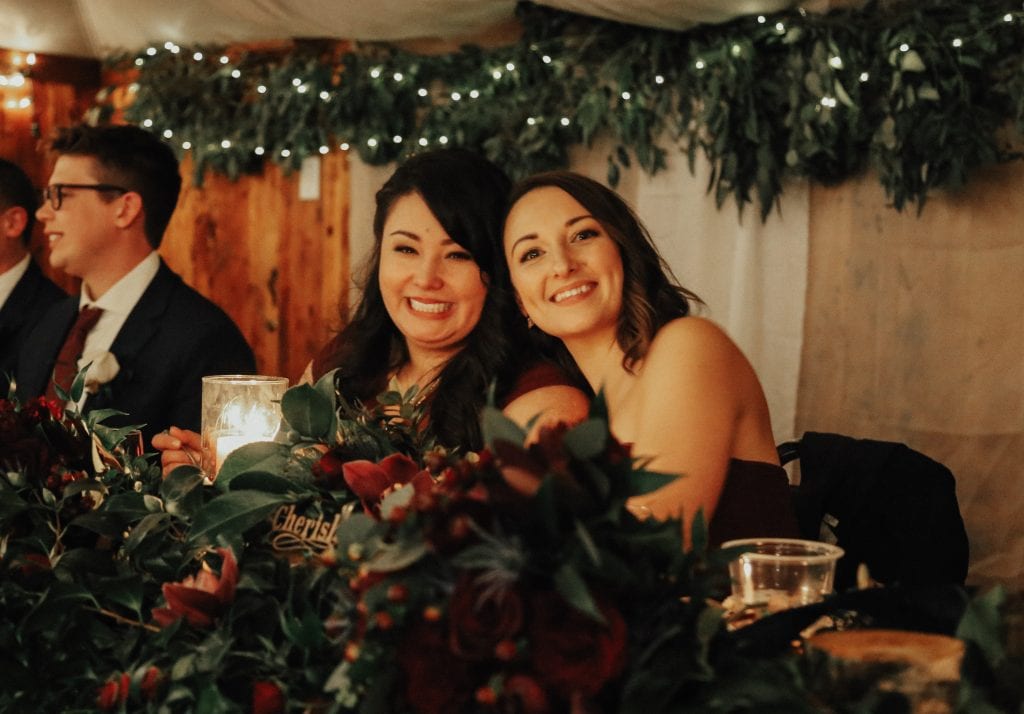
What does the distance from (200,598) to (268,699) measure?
118mm

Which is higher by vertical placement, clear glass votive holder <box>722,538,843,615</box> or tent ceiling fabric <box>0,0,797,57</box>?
tent ceiling fabric <box>0,0,797,57</box>

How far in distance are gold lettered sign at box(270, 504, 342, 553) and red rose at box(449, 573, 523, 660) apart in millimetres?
359

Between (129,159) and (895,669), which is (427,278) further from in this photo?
(129,159)

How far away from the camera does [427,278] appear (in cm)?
224

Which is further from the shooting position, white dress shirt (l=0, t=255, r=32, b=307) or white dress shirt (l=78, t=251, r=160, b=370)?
white dress shirt (l=0, t=255, r=32, b=307)

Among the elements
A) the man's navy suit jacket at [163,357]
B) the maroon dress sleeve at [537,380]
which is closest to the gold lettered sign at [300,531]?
the maroon dress sleeve at [537,380]

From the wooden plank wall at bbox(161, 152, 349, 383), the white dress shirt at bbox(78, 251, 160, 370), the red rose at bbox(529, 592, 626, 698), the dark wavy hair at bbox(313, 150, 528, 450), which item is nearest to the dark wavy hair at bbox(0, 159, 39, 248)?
the white dress shirt at bbox(78, 251, 160, 370)

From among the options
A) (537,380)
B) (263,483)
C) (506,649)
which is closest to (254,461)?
(263,483)

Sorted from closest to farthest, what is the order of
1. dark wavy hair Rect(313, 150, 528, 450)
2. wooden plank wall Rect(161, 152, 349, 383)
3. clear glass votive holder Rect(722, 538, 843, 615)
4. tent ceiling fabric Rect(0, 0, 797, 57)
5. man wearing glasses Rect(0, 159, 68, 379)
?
1. clear glass votive holder Rect(722, 538, 843, 615)
2. dark wavy hair Rect(313, 150, 528, 450)
3. tent ceiling fabric Rect(0, 0, 797, 57)
4. man wearing glasses Rect(0, 159, 68, 379)
5. wooden plank wall Rect(161, 152, 349, 383)

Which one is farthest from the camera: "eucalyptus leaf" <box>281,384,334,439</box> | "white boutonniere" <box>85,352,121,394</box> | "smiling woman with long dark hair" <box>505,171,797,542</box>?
"white boutonniere" <box>85,352,121,394</box>

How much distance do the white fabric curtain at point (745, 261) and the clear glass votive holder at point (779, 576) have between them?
290 cm

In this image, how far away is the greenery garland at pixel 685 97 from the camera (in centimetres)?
342

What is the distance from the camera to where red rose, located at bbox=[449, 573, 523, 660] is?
29.5 inches

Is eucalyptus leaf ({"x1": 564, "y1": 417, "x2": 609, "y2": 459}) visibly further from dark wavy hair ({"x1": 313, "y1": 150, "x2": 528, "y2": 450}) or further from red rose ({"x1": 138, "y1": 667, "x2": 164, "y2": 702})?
dark wavy hair ({"x1": 313, "y1": 150, "x2": 528, "y2": 450})
